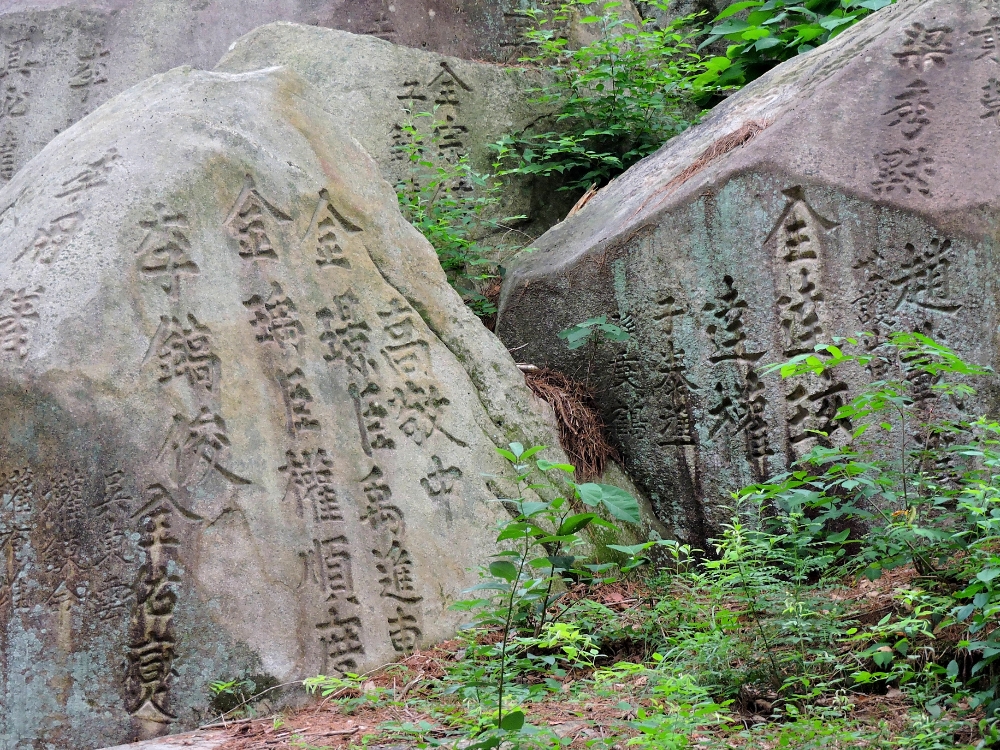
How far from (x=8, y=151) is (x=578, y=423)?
5.21 metres

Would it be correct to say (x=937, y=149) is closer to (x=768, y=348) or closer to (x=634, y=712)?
(x=768, y=348)

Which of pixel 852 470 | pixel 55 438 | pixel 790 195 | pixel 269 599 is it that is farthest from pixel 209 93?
pixel 852 470

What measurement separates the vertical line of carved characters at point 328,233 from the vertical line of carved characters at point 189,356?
69 cm

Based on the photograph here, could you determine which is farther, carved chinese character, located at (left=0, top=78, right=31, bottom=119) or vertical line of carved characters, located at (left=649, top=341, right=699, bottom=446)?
carved chinese character, located at (left=0, top=78, right=31, bottom=119)

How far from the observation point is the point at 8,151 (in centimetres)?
764

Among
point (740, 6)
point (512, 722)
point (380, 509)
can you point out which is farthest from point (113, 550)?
point (740, 6)

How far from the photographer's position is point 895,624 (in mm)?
3230

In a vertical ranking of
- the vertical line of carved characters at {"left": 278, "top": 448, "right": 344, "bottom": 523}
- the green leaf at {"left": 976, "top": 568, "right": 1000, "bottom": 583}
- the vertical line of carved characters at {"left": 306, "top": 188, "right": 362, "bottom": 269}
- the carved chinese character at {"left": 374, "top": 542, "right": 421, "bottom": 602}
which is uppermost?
the vertical line of carved characters at {"left": 306, "top": 188, "right": 362, "bottom": 269}

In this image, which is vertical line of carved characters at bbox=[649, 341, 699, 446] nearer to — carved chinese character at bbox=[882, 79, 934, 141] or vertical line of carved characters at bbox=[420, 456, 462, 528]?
vertical line of carved characters at bbox=[420, 456, 462, 528]

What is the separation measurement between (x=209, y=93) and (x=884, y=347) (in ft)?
11.3

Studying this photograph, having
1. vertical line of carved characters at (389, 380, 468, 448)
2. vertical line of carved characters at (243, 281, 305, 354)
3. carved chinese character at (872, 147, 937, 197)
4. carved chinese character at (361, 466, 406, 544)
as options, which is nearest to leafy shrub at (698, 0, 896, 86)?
carved chinese character at (872, 147, 937, 197)

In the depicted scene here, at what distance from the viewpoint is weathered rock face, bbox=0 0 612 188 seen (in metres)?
7.67

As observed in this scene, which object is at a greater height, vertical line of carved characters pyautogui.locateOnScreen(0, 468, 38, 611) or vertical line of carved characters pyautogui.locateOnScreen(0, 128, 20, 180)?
vertical line of carved characters pyautogui.locateOnScreen(0, 128, 20, 180)

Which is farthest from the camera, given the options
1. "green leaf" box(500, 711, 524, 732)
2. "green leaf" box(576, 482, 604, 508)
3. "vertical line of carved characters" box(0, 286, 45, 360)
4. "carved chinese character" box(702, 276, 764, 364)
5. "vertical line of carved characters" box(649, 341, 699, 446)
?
"vertical line of carved characters" box(649, 341, 699, 446)
